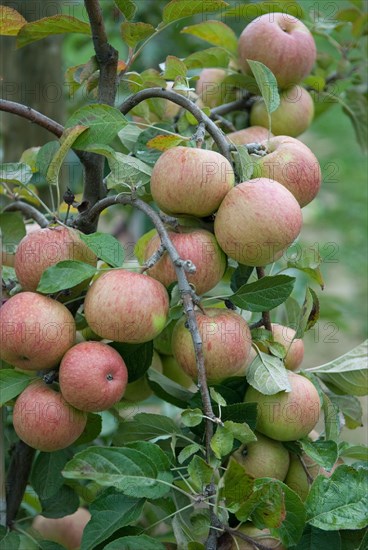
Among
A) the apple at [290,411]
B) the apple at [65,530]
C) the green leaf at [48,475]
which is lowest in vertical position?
the apple at [65,530]

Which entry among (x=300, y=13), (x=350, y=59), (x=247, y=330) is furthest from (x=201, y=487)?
(x=350, y=59)

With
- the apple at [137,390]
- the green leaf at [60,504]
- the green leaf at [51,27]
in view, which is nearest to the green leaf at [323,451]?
the apple at [137,390]

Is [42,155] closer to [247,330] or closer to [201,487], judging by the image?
[247,330]

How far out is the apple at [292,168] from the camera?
0.87 meters

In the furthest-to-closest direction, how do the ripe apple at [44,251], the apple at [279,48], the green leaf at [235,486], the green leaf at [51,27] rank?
1. the apple at [279,48]
2. the green leaf at [51,27]
3. the ripe apple at [44,251]
4. the green leaf at [235,486]

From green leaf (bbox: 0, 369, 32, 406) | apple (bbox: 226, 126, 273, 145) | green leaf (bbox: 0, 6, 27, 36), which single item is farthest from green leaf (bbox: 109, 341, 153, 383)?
green leaf (bbox: 0, 6, 27, 36)

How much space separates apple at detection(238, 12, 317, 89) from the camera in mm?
1087

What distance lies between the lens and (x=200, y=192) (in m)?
0.82

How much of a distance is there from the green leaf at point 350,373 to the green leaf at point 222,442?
11.4 inches

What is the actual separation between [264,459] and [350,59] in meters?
0.88

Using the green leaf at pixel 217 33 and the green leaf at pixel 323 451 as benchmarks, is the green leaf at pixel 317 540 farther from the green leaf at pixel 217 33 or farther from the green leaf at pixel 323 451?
the green leaf at pixel 217 33

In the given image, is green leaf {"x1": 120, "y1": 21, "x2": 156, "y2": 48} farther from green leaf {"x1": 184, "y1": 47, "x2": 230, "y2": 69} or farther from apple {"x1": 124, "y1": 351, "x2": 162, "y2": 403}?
apple {"x1": 124, "y1": 351, "x2": 162, "y2": 403}

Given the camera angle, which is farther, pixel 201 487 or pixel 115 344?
pixel 115 344

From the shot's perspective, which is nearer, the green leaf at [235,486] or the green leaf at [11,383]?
the green leaf at [235,486]
